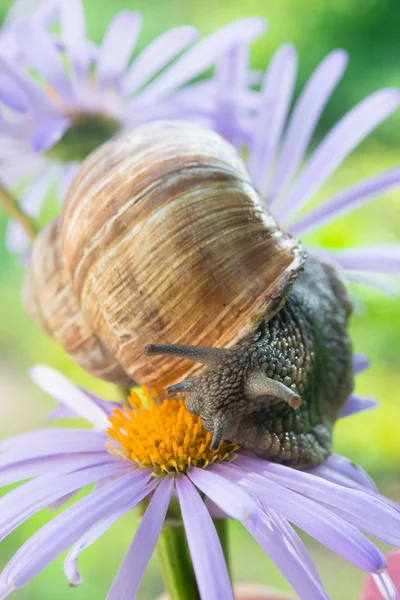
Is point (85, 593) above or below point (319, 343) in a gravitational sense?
below

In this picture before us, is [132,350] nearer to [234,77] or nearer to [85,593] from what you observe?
[234,77]

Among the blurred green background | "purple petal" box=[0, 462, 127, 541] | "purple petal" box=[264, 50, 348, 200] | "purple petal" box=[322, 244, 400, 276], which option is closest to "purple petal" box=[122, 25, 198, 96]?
"purple petal" box=[264, 50, 348, 200]

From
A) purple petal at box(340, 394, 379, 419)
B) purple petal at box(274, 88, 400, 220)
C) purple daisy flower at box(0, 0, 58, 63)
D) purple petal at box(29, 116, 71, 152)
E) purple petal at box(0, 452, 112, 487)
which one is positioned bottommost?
purple petal at box(340, 394, 379, 419)

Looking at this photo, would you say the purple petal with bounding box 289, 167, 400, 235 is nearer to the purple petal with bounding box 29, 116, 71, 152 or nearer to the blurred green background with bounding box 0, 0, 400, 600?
the purple petal with bounding box 29, 116, 71, 152

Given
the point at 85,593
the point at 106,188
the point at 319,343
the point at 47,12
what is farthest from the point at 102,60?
the point at 85,593

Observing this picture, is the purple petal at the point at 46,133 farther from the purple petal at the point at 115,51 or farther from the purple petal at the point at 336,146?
the purple petal at the point at 336,146

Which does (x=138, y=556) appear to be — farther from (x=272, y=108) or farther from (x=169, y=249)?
(x=272, y=108)

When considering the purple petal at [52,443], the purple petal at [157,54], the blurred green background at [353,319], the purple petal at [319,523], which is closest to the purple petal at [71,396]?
the purple petal at [52,443]
